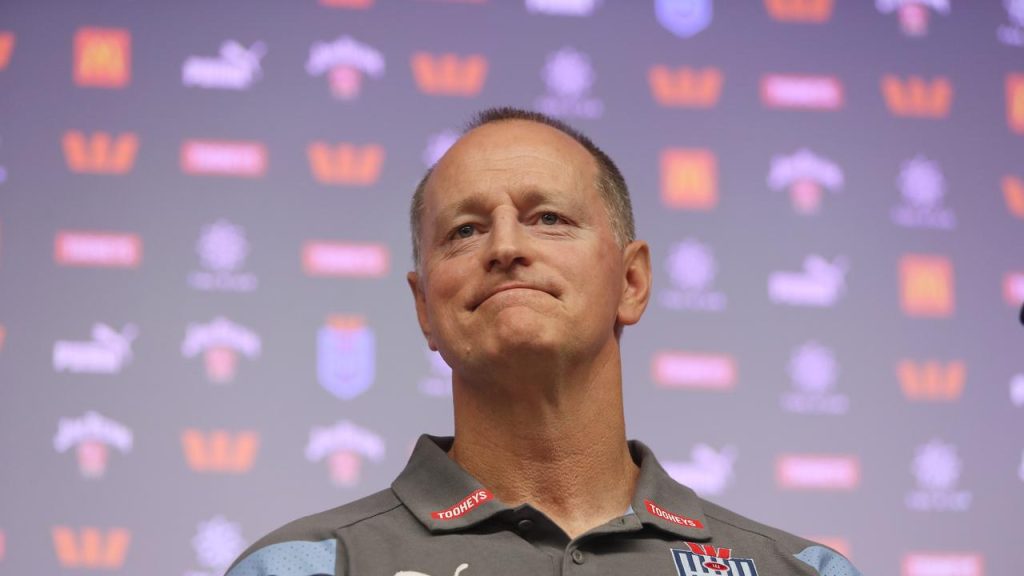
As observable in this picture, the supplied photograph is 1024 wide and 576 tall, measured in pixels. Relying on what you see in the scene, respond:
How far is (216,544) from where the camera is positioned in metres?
3.20

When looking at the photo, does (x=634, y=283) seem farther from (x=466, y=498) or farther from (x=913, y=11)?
(x=913, y=11)

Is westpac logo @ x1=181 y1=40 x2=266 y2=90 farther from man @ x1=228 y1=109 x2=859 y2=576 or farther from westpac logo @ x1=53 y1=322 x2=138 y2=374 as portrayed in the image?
man @ x1=228 y1=109 x2=859 y2=576

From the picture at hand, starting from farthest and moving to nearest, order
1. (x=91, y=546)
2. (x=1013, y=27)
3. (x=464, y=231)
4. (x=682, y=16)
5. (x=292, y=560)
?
(x=1013, y=27)
(x=682, y=16)
(x=91, y=546)
(x=464, y=231)
(x=292, y=560)

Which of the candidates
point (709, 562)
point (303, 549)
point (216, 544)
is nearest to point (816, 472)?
point (216, 544)

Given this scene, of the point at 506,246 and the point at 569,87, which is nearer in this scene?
the point at 506,246

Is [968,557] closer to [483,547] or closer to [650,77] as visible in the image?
[650,77]

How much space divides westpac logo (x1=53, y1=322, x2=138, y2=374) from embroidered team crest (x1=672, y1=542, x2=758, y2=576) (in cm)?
198

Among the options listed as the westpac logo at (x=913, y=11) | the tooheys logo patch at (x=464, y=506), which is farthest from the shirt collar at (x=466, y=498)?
the westpac logo at (x=913, y=11)

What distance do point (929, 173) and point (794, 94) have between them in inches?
17.5

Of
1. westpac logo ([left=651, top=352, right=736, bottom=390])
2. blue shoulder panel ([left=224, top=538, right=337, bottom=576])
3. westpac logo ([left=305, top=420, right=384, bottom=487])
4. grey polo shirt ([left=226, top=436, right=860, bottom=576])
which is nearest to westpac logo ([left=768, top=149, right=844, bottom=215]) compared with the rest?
westpac logo ([left=651, top=352, right=736, bottom=390])

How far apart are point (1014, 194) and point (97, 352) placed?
101 inches

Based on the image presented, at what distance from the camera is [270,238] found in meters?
3.45

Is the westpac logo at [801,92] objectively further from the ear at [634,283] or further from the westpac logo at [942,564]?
the ear at [634,283]

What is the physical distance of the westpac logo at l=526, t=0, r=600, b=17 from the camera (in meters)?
3.72
